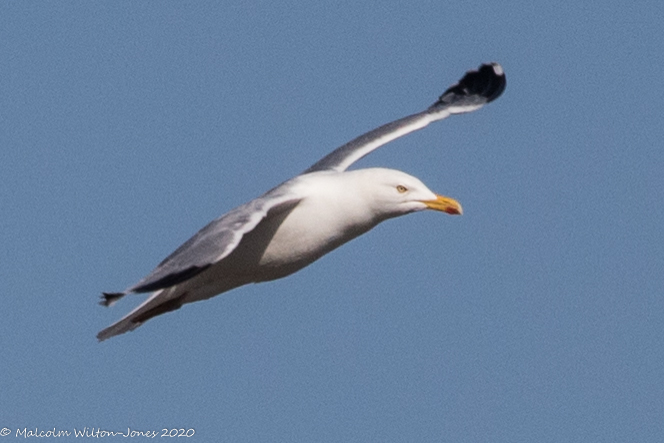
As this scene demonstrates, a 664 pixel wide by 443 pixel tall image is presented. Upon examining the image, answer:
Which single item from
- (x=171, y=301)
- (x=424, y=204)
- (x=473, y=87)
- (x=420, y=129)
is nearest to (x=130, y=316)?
(x=171, y=301)

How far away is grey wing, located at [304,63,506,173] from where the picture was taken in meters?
18.6

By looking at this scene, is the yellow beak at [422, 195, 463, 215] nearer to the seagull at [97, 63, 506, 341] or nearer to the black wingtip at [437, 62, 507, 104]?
the seagull at [97, 63, 506, 341]

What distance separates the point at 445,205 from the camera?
16297 mm

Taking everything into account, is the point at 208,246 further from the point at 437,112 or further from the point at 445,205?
the point at 437,112

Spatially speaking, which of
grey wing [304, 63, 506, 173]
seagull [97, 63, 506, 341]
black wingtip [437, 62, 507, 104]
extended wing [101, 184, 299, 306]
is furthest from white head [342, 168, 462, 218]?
black wingtip [437, 62, 507, 104]

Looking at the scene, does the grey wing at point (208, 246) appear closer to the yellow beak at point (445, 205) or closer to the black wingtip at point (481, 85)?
the yellow beak at point (445, 205)

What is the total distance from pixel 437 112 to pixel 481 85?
43.6 inches

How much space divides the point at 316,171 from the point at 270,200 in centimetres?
282

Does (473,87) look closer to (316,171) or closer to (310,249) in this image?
(316,171)

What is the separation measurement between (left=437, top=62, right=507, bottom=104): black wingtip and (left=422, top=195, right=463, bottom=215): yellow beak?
3944 millimetres

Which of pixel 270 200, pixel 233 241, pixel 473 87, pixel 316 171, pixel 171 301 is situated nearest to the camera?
pixel 233 241

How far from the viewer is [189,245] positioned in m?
15.0

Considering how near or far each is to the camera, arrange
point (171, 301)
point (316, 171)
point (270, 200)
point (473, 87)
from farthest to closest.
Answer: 1. point (473, 87)
2. point (316, 171)
3. point (171, 301)
4. point (270, 200)

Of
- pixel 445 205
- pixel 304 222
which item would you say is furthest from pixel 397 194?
pixel 304 222
